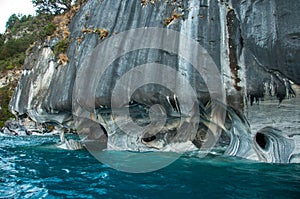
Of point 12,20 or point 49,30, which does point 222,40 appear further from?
point 12,20

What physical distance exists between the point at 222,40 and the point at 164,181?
6.15m

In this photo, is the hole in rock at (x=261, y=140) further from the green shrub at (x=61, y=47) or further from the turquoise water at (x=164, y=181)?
the green shrub at (x=61, y=47)

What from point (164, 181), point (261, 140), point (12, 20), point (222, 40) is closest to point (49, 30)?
point (222, 40)

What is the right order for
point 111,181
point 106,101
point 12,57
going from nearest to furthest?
point 111,181
point 106,101
point 12,57

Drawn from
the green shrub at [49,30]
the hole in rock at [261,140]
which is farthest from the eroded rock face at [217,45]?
the green shrub at [49,30]

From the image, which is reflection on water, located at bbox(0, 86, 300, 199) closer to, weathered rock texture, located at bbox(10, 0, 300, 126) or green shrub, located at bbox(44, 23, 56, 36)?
weathered rock texture, located at bbox(10, 0, 300, 126)

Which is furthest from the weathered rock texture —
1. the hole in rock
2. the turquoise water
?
the turquoise water

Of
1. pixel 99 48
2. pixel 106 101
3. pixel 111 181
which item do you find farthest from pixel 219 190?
pixel 99 48

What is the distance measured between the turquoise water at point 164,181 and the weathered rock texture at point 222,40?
2.62m

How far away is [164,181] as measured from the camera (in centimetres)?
768

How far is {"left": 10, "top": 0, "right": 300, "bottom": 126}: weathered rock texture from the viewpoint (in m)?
9.09

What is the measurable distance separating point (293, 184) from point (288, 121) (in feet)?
9.68

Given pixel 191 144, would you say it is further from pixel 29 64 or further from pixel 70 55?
pixel 29 64

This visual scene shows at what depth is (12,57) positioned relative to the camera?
2181 inches
